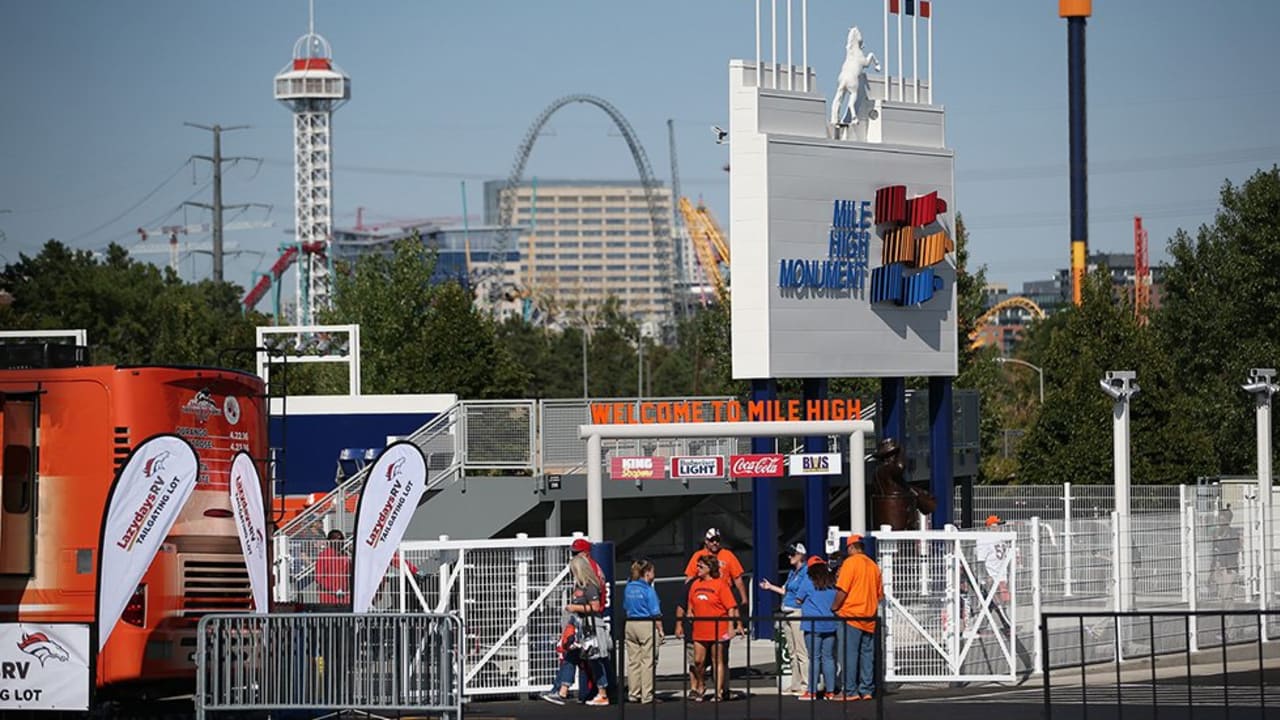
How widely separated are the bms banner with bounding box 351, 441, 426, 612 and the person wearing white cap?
3968 millimetres

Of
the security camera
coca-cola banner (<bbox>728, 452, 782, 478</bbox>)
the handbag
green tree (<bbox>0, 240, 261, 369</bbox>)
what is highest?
green tree (<bbox>0, 240, 261, 369</bbox>)

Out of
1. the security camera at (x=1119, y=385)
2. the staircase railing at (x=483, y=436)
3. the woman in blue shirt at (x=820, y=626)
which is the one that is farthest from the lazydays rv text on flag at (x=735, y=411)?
the woman in blue shirt at (x=820, y=626)

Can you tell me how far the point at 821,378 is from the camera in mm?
28344

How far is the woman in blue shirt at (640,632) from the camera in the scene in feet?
61.5

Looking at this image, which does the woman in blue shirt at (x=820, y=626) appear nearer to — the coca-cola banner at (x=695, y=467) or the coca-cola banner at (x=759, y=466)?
the coca-cola banner at (x=695, y=467)

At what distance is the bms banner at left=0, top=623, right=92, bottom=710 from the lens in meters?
15.5

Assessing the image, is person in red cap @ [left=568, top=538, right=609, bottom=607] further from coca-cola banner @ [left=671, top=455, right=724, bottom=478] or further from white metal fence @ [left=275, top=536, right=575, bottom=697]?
coca-cola banner @ [left=671, top=455, right=724, bottom=478]

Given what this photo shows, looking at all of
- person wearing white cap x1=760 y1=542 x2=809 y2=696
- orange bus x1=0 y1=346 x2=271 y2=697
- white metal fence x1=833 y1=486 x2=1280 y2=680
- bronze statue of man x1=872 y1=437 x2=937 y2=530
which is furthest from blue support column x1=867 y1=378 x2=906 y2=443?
orange bus x1=0 y1=346 x2=271 y2=697

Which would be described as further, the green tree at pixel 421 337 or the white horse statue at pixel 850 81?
the green tree at pixel 421 337

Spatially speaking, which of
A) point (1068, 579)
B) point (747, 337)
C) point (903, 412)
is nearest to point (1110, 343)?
point (903, 412)

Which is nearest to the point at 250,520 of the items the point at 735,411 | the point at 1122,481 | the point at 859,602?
the point at 859,602

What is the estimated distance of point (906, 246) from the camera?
29.2 m

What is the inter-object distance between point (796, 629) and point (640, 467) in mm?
5530

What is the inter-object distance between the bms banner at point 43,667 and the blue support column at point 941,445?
707 inches
